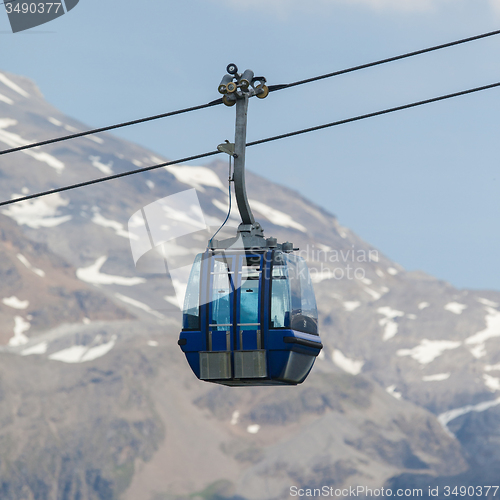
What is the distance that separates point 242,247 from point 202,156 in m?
1.64

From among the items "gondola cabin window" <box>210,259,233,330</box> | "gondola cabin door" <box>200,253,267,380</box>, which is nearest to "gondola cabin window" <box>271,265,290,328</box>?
"gondola cabin door" <box>200,253,267,380</box>

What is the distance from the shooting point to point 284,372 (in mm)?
14164

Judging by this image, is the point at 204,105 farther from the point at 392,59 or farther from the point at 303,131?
the point at 392,59

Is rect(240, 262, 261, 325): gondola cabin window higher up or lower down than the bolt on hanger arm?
lower down

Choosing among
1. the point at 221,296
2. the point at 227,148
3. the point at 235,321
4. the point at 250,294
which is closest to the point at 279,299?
the point at 250,294

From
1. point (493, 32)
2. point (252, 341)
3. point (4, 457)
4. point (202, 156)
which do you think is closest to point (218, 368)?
point (252, 341)

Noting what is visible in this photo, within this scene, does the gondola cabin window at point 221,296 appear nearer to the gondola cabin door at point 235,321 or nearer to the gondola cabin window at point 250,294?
the gondola cabin door at point 235,321

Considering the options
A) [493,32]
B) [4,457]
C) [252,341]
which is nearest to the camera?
[493,32]

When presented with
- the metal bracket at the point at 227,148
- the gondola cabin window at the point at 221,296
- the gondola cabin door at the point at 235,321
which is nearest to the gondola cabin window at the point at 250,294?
the gondola cabin door at the point at 235,321

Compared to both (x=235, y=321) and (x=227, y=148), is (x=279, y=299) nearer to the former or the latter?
(x=235, y=321)

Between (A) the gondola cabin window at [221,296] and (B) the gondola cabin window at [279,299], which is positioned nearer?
(B) the gondola cabin window at [279,299]

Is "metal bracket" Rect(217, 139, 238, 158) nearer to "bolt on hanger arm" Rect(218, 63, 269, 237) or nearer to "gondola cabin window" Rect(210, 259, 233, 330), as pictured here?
"bolt on hanger arm" Rect(218, 63, 269, 237)

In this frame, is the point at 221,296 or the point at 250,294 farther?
the point at 221,296

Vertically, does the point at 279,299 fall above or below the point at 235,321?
above
